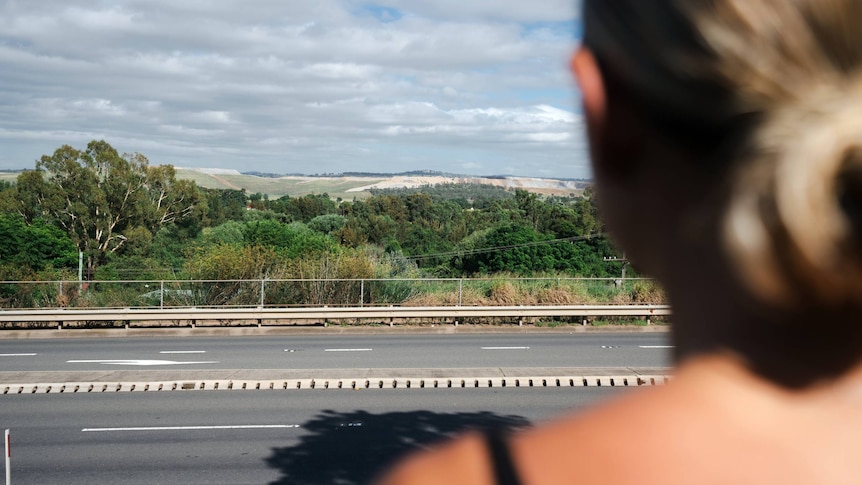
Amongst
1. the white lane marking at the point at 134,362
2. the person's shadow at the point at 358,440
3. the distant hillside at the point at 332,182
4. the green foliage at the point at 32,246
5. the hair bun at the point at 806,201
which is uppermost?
the distant hillside at the point at 332,182

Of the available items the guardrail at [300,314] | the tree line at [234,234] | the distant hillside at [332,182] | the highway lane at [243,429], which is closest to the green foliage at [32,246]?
the tree line at [234,234]

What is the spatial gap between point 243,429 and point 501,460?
971 cm

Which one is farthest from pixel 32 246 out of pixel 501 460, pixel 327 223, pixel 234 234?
pixel 501 460

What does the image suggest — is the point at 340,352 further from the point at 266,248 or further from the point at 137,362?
the point at 266,248

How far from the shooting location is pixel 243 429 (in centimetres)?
992

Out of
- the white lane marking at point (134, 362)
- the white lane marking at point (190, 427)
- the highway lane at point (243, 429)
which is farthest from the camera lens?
the white lane marking at point (134, 362)

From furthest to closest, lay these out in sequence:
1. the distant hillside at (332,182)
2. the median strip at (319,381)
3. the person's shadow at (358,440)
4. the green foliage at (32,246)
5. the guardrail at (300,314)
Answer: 1. the distant hillside at (332,182)
2. the green foliage at (32,246)
3. the guardrail at (300,314)
4. the median strip at (319,381)
5. the person's shadow at (358,440)

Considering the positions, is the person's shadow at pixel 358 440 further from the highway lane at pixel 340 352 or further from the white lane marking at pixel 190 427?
the highway lane at pixel 340 352

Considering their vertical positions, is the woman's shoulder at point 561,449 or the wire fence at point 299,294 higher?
the woman's shoulder at point 561,449

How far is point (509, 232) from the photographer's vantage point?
119ft

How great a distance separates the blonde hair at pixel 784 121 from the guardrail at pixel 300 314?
2021cm

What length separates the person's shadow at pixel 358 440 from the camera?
8.16m

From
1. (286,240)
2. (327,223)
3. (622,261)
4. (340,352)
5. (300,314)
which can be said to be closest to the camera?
(622,261)

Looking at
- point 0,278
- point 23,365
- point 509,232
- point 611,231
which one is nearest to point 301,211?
point 509,232
